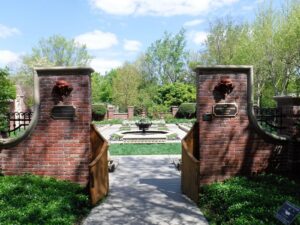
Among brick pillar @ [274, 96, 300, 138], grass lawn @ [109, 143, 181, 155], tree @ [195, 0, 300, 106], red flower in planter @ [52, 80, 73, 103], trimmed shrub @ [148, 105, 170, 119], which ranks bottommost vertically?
grass lawn @ [109, 143, 181, 155]

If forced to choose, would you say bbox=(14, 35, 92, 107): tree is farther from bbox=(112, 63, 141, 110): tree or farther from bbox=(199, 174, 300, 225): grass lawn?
bbox=(199, 174, 300, 225): grass lawn

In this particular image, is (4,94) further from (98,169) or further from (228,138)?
(228,138)

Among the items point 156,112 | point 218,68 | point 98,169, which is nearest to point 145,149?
point 98,169

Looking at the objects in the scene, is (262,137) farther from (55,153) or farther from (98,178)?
(55,153)

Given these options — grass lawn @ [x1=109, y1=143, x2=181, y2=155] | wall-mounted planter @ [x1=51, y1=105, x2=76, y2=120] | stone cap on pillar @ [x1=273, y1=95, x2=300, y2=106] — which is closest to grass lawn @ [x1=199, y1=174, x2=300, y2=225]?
stone cap on pillar @ [x1=273, y1=95, x2=300, y2=106]

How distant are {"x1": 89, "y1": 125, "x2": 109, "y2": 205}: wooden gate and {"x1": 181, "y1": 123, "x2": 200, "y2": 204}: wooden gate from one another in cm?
180

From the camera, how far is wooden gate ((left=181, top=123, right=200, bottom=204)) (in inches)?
265

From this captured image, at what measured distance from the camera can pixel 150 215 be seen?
6062 millimetres

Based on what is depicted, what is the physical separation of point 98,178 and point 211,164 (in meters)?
2.50

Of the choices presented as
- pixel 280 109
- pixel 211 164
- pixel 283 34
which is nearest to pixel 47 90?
pixel 211 164

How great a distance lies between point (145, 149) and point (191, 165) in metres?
8.13

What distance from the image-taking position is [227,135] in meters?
7.29

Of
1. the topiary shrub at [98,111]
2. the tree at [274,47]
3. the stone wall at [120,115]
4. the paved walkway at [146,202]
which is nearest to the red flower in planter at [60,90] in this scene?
the paved walkway at [146,202]

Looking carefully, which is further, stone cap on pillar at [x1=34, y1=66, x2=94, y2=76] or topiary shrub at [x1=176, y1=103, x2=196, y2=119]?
Result: topiary shrub at [x1=176, y1=103, x2=196, y2=119]
